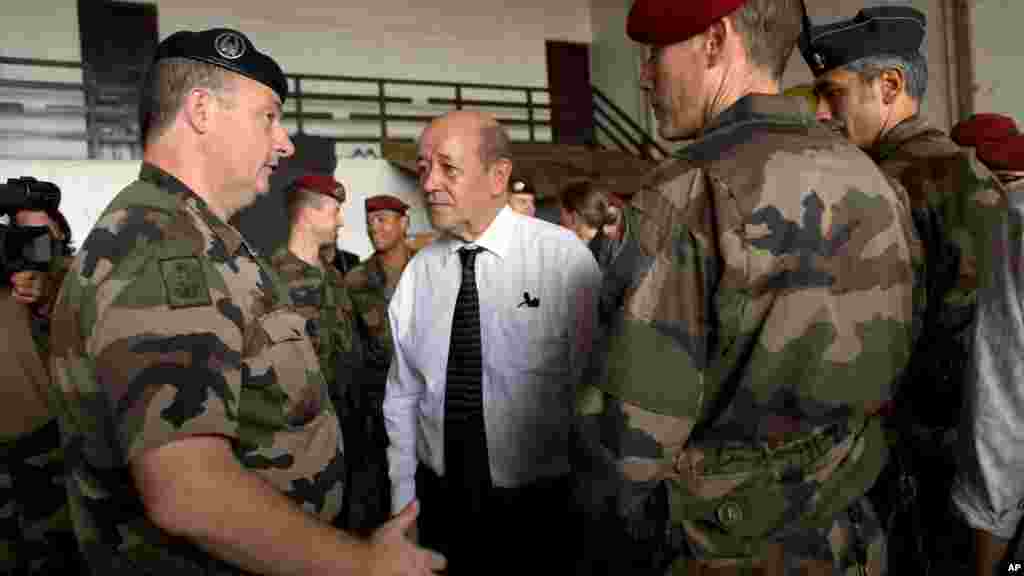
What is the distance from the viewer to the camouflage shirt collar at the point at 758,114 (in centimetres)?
124

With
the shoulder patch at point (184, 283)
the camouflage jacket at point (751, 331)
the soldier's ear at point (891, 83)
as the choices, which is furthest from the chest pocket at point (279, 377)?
the soldier's ear at point (891, 83)

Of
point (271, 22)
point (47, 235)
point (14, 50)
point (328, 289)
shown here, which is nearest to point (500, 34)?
point (271, 22)

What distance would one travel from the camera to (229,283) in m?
1.26

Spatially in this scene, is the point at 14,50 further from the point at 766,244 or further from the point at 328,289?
the point at 766,244

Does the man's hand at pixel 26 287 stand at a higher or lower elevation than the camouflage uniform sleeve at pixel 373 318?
higher

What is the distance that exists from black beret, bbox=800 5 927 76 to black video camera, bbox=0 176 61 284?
194 centimetres

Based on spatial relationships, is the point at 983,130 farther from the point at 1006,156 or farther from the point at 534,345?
the point at 534,345

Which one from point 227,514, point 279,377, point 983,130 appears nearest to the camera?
point 227,514

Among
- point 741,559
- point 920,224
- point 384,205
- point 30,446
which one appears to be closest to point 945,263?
point 920,224

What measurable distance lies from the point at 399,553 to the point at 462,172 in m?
1.23

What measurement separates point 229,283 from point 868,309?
0.98 meters

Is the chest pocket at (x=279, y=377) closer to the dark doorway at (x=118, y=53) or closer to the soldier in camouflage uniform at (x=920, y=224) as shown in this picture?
the soldier in camouflage uniform at (x=920, y=224)

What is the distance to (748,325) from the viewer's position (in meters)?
1.19

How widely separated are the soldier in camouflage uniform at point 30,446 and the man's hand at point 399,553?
121 cm
